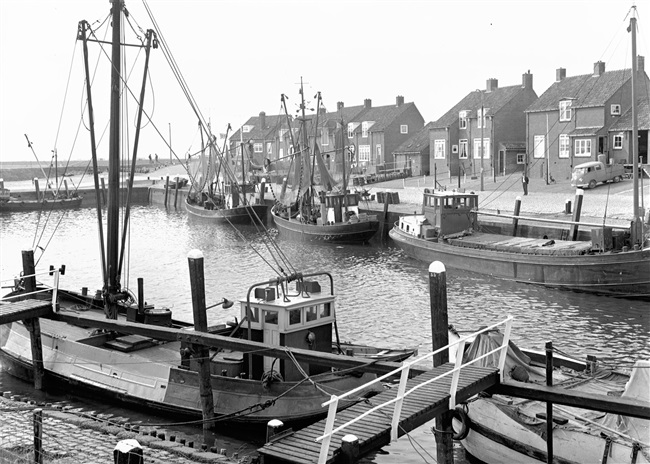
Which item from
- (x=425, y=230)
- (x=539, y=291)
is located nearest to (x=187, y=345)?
(x=539, y=291)

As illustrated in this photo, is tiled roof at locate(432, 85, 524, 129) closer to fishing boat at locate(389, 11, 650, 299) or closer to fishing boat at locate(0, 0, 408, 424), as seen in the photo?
fishing boat at locate(389, 11, 650, 299)

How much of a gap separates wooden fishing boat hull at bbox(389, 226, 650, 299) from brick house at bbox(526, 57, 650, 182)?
89.3ft

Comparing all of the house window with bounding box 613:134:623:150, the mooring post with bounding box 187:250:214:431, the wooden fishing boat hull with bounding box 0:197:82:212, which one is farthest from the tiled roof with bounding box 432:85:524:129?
the mooring post with bounding box 187:250:214:431

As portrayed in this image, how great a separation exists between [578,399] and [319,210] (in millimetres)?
46185

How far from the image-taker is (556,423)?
14.5m

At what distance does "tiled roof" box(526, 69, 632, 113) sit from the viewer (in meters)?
63.4

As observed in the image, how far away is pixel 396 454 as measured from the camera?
679 inches

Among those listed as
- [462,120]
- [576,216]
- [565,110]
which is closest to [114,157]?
[576,216]

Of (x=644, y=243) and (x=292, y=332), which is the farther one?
(x=644, y=243)

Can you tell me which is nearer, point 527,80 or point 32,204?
point 527,80

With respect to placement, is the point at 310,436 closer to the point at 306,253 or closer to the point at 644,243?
the point at 644,243

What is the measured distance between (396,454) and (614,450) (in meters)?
5.31

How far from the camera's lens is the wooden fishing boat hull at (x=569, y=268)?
32.7 metres

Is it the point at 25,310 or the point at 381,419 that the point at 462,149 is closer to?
the point at 25,310
